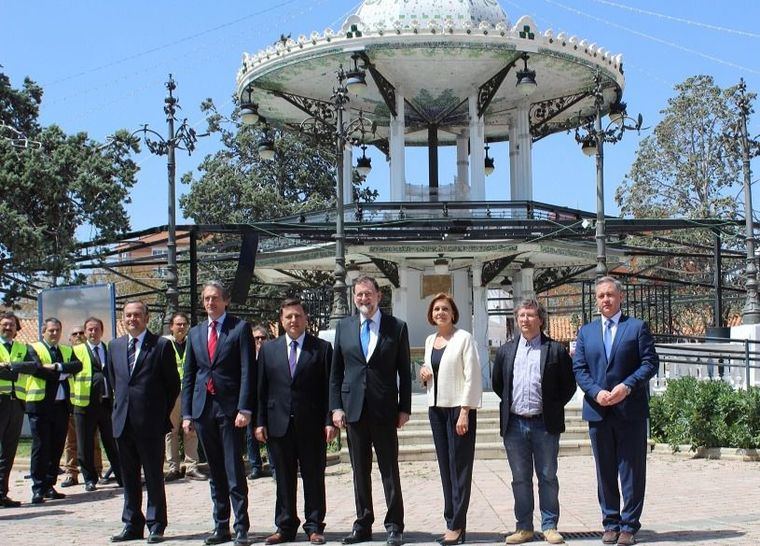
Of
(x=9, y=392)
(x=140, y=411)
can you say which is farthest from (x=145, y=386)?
(x=9, y=392)

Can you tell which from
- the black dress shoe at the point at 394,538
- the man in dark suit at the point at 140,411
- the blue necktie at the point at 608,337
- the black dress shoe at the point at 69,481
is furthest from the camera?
the black dress shoe at the point at 69,481

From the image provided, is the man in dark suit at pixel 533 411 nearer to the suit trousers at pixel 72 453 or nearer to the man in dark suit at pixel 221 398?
the man in dark suit at pixel 221 398

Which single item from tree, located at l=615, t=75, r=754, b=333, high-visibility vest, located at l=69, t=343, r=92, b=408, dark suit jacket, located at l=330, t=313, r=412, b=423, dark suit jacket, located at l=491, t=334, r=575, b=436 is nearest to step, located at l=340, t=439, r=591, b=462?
high-visibility vest, located at l=69, t=343, r=92, b=408

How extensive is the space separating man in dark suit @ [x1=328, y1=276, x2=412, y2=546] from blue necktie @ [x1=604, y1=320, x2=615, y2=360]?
1.58m

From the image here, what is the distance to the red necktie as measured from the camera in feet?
26.0

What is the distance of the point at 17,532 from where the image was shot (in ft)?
28.3

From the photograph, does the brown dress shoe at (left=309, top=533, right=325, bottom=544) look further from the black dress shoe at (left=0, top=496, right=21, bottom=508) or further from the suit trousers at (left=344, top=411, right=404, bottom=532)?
the black dress shoe at (left=0, top=496, right=21, bottom=508)

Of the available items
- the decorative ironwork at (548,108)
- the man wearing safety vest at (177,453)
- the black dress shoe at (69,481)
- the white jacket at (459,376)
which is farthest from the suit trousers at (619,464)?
the decorative ironwork at (548,108)

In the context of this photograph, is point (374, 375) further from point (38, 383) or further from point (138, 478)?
point (38, 383)

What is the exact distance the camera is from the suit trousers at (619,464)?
7.50m

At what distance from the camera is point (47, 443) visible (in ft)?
35.8

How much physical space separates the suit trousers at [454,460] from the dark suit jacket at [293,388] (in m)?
0.91

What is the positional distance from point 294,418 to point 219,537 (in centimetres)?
112

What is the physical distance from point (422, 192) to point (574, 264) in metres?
4.48
